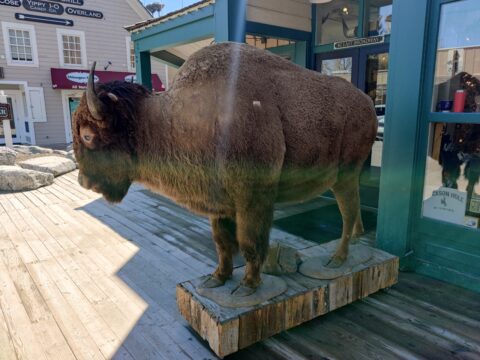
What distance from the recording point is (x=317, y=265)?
2811 millimetres

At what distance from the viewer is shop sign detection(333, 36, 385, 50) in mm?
4891

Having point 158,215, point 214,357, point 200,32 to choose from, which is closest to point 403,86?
point 214,357

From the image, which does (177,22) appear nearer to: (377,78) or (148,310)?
(377,78)

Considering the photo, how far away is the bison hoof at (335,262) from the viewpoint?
279 cm

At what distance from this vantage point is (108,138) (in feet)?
6.49

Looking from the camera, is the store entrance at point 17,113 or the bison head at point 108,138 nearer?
the bison head at point 108,138

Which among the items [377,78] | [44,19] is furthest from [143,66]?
[44,19]

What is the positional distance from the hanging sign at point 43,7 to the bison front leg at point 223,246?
16376 mm

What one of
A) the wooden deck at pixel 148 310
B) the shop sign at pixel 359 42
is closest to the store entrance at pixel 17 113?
the wooden deck at pixel 148 310

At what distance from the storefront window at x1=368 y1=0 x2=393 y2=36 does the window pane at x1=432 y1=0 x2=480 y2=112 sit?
189cm

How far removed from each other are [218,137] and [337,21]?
4400mm

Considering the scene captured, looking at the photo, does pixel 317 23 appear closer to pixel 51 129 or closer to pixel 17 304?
pixel 17 304

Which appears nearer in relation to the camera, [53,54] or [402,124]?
[402,124]

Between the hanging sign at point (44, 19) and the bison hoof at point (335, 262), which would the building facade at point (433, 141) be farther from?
the hanging sign at point (44, 19)
